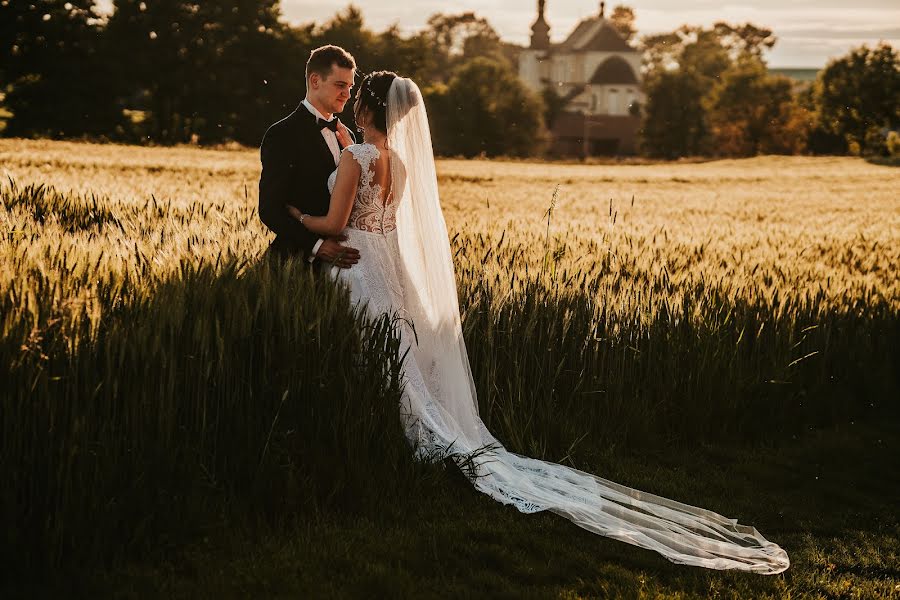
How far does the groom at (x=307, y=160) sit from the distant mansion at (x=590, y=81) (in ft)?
279

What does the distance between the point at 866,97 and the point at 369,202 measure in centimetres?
7718

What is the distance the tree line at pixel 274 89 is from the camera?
52750mm

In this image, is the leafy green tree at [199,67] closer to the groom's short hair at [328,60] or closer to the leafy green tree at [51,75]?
the leafy green tree at [51,75]

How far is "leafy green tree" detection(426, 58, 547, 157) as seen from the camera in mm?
73938

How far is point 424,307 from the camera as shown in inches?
222

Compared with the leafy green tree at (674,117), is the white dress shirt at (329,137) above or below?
below

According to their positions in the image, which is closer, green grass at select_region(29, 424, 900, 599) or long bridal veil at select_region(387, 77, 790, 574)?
green grass at select_region(29, 424, 900, 599)

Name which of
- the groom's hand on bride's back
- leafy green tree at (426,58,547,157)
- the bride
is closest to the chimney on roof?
leafy green tree at (426,58,547,157)

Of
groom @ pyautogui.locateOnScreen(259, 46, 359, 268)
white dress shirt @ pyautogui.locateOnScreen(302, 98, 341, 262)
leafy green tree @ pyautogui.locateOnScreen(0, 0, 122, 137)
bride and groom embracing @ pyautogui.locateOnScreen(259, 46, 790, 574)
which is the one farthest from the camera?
leafy green tree @ pyautogui.locateOnScreen(0, 0, 122, 137)

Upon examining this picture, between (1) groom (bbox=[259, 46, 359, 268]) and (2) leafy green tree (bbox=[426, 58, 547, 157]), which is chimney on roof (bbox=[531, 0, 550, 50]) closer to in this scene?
(2) leafy green tree (bbox=[426, 58, 547, 157])

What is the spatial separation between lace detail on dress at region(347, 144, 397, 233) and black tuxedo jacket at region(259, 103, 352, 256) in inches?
11.7

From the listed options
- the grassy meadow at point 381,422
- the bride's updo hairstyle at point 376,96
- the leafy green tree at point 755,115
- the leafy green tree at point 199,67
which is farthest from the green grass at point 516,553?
the leafy green tree at point 755,115

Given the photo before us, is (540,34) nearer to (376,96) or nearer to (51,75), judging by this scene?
(51,75)

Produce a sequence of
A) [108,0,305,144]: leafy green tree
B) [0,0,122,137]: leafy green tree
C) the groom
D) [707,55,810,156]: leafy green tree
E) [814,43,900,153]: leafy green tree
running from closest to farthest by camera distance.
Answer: the groom, [0,0,122,137]: leafy green tree, [108,0,305,144]: leafy green tree, [814,43,900,153]: leafy green tree, [707,55,810,156]: leafy green tree
